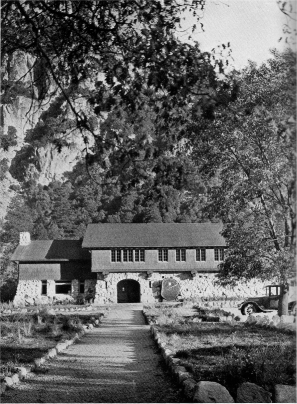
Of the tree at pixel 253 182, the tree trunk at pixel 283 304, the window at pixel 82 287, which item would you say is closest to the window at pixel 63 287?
the window at pixel 82 287

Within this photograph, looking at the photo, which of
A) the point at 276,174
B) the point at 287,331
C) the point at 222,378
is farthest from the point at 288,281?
the point at 222,378

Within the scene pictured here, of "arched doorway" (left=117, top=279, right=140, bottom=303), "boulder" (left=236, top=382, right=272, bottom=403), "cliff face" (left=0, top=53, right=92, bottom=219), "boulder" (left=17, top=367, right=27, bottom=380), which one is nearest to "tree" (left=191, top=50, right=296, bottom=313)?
"cliff face" (left=0, top=53, right=92, bottom=219)

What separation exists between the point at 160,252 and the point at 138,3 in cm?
4179

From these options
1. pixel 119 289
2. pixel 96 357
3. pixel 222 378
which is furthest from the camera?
pixel 119 289

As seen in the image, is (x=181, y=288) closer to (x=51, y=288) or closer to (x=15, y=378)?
(x=51, y=288)

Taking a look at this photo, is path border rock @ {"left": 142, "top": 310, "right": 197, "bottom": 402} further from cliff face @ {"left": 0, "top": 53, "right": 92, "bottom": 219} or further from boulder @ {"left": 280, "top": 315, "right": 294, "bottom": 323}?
boulder @ {"left": 280, "top": 315, "right": 294, "bottom": 323}

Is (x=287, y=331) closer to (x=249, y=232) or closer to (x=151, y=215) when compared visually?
(x=249, y=232)

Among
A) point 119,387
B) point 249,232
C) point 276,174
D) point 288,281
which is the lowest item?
point 119,387

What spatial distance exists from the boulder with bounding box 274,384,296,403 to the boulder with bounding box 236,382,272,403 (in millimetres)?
136

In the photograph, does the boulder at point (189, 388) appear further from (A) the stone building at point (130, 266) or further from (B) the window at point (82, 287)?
(B) the window at point (82, 287)

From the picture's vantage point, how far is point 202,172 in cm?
2286

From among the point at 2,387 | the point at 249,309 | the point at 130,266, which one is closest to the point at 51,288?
the point at 130,266

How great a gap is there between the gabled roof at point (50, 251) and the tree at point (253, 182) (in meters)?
29.7

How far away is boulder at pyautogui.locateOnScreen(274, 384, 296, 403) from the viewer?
877cm
